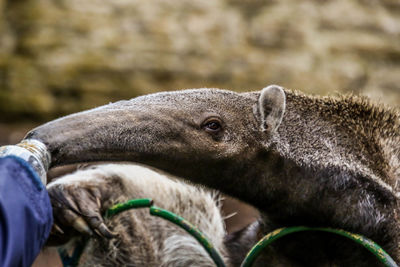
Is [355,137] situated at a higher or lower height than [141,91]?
higher

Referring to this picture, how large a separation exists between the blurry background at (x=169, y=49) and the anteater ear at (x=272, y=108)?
503cm

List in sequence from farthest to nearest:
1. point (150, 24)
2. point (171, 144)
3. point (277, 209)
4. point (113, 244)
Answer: point (150, 24)
point (113, 244)
point (277, 209)
point (171, 144)

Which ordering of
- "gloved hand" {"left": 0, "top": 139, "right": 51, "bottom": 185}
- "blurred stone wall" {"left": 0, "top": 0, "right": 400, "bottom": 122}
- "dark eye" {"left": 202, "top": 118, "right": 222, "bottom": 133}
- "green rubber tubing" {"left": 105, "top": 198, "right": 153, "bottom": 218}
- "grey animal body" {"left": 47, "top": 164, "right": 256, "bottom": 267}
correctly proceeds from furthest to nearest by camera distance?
"blurred stone wall" {"left": 0, "top": 0, "right": 400, "bottom": 122}
"grey animal body" {"left": 47, "top": 164, "right": 256, "bottom": 267}
"green rubber tubing" {"left": 105, "top": 198, "right": 153, "bottom": 218}
"dark eye" {"left": 202, "top": 118, "right": 222, "bottom": 133}
"gloved hand" {"left": 0, "top": 139, "right": 51, "bottom": 185}

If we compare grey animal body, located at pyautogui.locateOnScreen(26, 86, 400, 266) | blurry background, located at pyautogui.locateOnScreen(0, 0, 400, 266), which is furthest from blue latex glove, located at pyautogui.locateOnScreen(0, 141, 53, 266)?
blurry background, located at pyautogui.locateOnScreen(0, 0, 400, 266)

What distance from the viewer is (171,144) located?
1.97 m

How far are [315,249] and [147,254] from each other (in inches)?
33.3

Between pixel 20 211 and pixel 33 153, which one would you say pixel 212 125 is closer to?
pixel 33 153

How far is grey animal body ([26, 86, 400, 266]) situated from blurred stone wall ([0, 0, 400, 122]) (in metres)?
5.06

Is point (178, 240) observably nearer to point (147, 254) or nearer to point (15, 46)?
point (147, 254)

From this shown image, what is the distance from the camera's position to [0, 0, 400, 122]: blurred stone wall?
7.15 meters

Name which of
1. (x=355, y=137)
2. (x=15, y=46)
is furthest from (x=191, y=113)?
(x=15, y=46)

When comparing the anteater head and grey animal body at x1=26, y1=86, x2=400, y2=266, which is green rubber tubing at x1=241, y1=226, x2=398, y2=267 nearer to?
grey animal body at x1=26, y1=86, x2=400, y2=266

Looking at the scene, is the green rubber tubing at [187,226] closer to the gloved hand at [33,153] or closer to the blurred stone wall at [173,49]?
the gloved hand at [33,153]

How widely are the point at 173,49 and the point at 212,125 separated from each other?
5.29 meters
